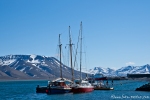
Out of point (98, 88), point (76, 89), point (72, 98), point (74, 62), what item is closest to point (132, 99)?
point (72, 98)

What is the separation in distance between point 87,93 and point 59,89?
291 inches

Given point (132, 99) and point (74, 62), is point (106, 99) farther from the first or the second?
point (74, 62)

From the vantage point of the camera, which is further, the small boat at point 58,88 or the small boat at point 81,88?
the small boat at point 81,88

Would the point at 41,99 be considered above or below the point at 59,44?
below

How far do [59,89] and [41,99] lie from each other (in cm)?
629

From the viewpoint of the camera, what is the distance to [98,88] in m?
99.2

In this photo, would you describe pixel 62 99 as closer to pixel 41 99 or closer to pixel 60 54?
pixel 41 99

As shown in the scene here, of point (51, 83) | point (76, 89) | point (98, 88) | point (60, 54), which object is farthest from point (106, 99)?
point (98, 88)

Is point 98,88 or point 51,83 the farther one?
point 98,88

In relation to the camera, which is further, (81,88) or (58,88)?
(81,88)

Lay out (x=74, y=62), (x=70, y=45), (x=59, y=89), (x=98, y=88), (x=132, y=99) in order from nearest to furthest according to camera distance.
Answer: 1. (x=132, y=99)
2. (x=59, y=89)
3. (x=70, y=45)
4. (x=74, y=62)
5. (x=98, y=88)

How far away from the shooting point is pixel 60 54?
8656 cm

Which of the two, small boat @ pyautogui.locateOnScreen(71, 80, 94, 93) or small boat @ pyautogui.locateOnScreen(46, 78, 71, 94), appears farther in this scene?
small boat @ pyautogui.locateOnScreen(71, 80, 94, 93)

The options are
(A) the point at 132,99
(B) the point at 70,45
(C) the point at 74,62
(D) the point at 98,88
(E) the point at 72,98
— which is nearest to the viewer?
(A) the point at 132,99
